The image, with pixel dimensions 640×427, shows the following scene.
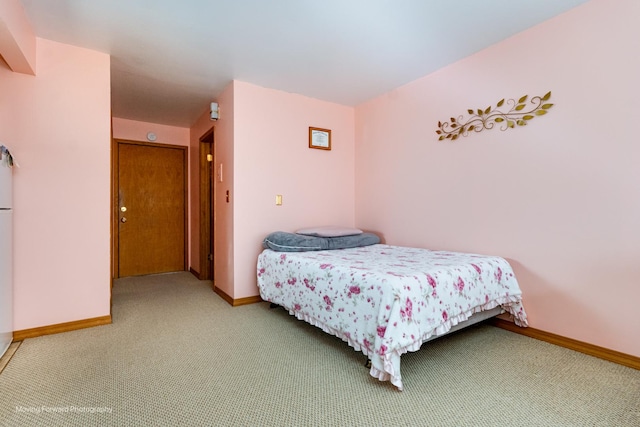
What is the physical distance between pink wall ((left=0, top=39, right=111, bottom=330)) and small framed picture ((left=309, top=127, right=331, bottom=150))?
2023mm

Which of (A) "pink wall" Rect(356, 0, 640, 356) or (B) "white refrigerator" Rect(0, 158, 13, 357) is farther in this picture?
(B) "white refrigerator" Rect(0, 158, 13, 357)

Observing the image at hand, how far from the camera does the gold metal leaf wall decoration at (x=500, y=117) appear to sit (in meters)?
2.29

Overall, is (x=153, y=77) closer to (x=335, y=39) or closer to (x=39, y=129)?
(x=39, y=129)

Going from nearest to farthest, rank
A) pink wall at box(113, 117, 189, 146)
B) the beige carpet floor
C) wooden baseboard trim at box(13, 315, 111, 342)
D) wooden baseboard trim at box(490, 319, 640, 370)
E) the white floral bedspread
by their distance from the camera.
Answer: the beige carpet floor → the white floral bedspread → wooden baseboard trim at box(490, 319, 640, 370) → wooden baseboard trim at box(13, 315, 111, 342) → pink wall at box(113, 117, 189, 146)

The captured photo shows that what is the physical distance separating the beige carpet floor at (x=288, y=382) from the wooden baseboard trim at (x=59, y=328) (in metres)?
0.08

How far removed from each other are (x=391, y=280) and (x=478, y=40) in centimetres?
211

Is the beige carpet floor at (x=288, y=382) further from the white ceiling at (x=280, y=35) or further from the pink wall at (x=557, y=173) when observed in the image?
the white ceiling at (x=280, y=35)

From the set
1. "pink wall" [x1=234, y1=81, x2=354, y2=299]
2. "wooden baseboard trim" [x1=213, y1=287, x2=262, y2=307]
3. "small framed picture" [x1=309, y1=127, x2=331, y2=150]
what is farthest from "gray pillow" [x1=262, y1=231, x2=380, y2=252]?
"small framed picture" [x1=309, y1=127, x2=331, y2=150]

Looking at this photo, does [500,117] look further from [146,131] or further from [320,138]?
[146,131]

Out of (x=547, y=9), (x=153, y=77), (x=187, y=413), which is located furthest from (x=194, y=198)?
(x=547, y=9)

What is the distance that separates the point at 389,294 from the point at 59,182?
269 centimetres

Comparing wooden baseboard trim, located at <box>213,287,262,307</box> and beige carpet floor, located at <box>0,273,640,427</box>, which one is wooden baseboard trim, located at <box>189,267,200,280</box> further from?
beige carpet floor, located at <box>0,273,640,427</box>

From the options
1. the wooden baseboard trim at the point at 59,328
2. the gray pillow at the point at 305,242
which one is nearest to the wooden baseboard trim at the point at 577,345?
the gray pillow at the point at 305,242

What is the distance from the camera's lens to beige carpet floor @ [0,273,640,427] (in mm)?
1430
